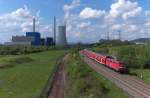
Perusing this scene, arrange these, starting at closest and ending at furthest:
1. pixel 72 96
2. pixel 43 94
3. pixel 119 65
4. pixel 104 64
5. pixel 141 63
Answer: pixel 72 96 → pixel 43 94 → pixel 119 65 → pixel 141 63 → pixel 104 64

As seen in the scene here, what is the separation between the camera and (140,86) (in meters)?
46.0

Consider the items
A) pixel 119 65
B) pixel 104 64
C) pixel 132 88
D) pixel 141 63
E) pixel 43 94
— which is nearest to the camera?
pixel 43 94

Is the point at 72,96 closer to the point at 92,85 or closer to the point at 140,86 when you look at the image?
the point at 92,85

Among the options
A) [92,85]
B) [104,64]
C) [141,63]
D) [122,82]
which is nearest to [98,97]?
[92,85]

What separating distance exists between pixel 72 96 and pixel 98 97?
16.5 feet

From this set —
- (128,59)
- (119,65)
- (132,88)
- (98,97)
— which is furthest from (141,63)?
(98,97)

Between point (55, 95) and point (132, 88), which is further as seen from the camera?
point (132, 88)

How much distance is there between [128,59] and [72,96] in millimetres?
42827

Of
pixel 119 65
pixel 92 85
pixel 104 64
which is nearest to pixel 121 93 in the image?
pixel 92 85

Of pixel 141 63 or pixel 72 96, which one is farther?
pixel 141 63

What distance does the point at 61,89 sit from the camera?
45625 millimetres

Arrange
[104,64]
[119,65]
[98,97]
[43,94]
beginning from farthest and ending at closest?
1. [104,64]
2. [119,65]
3. [43,94]
4. [98,97]

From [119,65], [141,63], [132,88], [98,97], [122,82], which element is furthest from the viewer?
[141,63]

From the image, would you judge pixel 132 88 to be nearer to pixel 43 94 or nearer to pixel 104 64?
pixel 43 94
